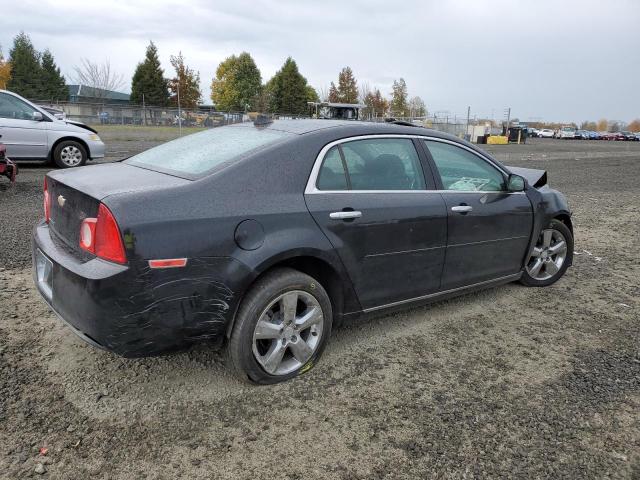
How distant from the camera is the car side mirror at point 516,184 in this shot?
410 cm

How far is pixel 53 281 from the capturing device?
9.39ft

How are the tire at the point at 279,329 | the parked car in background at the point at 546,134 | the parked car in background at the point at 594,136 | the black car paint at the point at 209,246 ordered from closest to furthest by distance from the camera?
the black car paint at the point at 209,246 < the tire at the point at 279,329 < the parked car in background at the point at 546,134 < the parked car in background at the point at 594,136

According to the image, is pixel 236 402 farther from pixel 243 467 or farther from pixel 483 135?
pixel 483 135

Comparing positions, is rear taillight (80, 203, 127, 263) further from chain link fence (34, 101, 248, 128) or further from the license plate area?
chain link fence (34, 101, 248, 128)

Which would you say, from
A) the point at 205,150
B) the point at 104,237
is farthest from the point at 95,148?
the point at 104,237

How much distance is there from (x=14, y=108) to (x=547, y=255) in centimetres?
1042

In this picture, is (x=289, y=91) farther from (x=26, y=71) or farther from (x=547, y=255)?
(x=547, y=255)

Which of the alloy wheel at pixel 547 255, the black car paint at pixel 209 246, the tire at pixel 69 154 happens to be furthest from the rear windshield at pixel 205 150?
the tire at pixel 69 154

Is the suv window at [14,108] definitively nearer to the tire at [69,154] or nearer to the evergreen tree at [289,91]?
the tire at [69,154]

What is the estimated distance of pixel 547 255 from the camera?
4797 mm

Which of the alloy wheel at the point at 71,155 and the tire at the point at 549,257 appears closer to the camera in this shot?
the tire at the point at 549,257

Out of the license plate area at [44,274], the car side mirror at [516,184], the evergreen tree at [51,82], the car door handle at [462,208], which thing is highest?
the evergreen tree at [51,82]

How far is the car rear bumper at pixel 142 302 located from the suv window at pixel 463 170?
6.03 ft

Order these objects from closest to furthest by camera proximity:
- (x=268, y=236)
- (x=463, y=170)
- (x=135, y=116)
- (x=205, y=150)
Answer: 1. (x=268, y=236)
2. (x=205, y=150)
3. (x=463, y=170)
4. (x=135, y=116)
